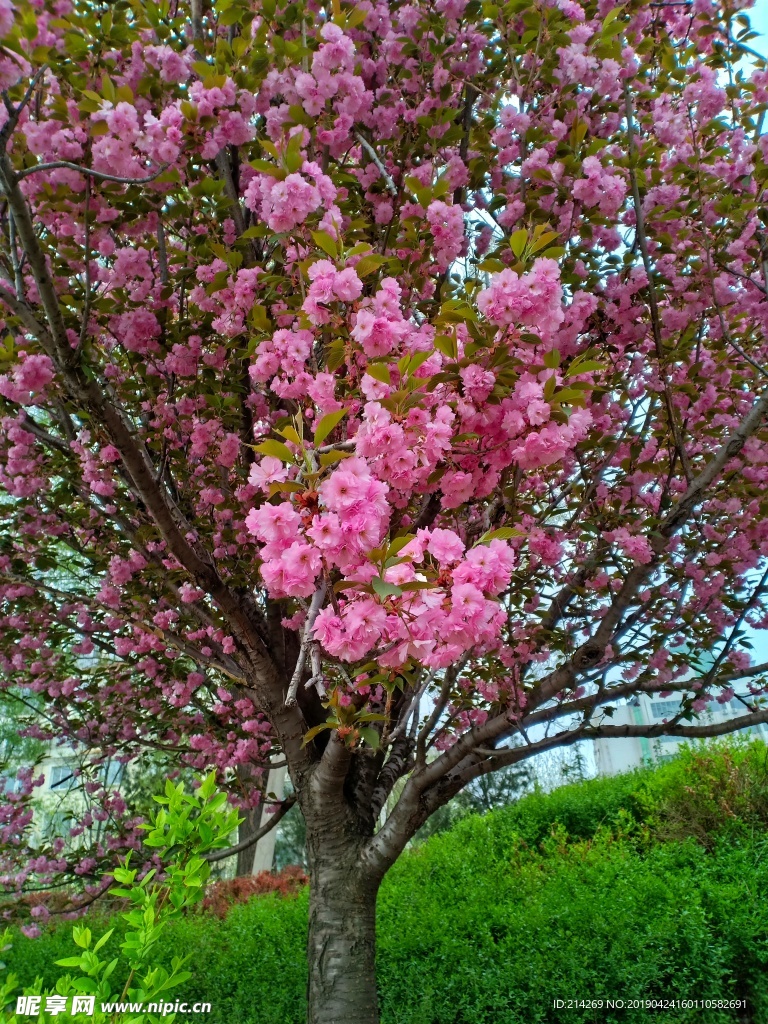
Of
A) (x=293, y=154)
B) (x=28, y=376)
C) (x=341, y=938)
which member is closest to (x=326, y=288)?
(x=293, y=154)

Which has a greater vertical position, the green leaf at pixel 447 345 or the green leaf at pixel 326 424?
the green leaf at pixel 447 345

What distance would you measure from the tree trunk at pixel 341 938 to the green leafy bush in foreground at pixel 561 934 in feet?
5.26

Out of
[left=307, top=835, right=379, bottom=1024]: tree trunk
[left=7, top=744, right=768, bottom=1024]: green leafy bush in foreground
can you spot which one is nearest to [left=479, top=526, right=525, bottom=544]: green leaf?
[left=307, top=835, right=379, bottom=1024]: tree trunk

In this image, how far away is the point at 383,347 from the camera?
1.81 m

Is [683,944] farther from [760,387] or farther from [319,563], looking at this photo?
[319,563]

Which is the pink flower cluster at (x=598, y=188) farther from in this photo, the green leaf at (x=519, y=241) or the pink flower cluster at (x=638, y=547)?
the pink flower cluster at (x=638, y=547)

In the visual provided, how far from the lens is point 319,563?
143 cm

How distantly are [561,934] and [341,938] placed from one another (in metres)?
2.21

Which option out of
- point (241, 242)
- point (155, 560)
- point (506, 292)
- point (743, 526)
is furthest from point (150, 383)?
point (743, 526)

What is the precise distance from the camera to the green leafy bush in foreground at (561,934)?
384 cm

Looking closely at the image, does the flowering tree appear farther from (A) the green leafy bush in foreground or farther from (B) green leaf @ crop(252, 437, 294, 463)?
(A) the green leafy bush in foreground

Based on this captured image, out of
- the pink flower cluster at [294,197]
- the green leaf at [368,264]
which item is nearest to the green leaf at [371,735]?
the green leaf at [368,264]

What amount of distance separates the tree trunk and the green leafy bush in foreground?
1.60 m

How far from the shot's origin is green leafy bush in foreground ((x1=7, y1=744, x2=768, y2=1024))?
384cm
